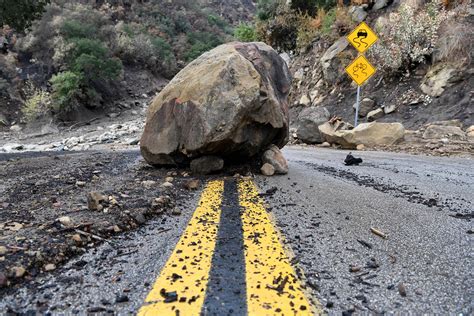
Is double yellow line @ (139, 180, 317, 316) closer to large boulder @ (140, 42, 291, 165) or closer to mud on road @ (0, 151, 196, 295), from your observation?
mud on road @ (0, 151, 196, 295)

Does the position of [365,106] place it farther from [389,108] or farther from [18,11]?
[18,11]

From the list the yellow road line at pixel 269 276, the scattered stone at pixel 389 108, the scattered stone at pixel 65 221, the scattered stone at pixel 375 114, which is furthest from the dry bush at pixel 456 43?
the scattered stone at pixel 65 221

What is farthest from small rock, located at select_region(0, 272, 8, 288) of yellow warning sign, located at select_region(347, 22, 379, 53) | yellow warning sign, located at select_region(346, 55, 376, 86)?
yellow warning sign, located at select_region(347, 22, 379, 53)

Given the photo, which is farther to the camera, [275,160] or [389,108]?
[389,108]

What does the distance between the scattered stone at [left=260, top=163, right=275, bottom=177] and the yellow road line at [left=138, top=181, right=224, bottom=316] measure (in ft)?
5.58

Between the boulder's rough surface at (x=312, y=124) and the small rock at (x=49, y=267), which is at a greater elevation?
the boulder's rough surface at (x=312, y=124)

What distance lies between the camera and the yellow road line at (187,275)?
1.02 m

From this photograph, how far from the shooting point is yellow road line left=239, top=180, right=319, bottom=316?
3.36ft

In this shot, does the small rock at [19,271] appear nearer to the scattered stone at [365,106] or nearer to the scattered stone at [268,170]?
the scattered stone at [268,170]

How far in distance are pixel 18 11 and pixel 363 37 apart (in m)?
7.59

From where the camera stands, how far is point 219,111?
3344mm

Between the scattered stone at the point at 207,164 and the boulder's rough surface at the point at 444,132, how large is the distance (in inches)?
200

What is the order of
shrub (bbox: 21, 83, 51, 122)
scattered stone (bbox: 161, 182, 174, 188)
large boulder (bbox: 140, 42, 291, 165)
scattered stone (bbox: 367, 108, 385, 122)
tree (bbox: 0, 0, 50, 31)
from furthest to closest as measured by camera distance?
shrub (bbox: 21, 83, 51, 122)
scattered stone (bbox: 367, 108, 385, 122)
tree (bbox: 0, 0, 50, 31)
large boulder (bbox: 140, 42, 291, 165)
scattered stone (bbox: 161, 182, 174, 188)

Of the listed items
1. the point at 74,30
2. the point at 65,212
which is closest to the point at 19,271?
the point at 65,212
